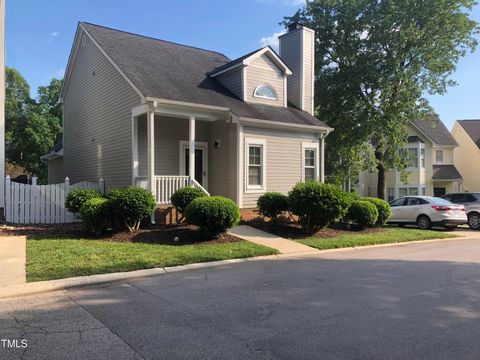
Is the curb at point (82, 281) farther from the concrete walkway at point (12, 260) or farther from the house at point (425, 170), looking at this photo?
the house at point (425, 170)

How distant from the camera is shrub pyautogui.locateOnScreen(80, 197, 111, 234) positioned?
1105 cm

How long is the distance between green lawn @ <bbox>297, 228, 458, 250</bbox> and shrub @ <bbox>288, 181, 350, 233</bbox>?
70cm

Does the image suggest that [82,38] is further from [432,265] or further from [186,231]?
[432,265]

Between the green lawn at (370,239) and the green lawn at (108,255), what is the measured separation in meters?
2.04

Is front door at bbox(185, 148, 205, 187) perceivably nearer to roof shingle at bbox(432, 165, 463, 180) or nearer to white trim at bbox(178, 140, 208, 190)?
white trim at bbox(178, 140, 208, 190)

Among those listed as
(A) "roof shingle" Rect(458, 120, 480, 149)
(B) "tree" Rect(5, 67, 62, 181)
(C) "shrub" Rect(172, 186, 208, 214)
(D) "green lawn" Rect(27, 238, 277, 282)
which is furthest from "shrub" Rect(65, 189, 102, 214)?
(A) "roof shingle" Rect(458, 120, 480, 149)

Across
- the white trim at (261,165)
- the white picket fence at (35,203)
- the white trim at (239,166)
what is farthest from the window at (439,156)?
the white picket fence at (35,203)

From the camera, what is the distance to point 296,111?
720 inches

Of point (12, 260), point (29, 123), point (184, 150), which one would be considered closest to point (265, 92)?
point (184, 150)

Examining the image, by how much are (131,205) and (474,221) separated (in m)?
15.5

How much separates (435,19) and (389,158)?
807 cm

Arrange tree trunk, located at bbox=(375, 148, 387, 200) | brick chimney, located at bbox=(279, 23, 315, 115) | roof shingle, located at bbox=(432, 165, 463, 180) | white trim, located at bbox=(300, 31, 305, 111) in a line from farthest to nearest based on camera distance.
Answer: roof shingle, located at bbox=(432, 165, 463, 180) → tree trunk, located at bbox=(375, 148, 387, 200) → brick chimney, located at bbox=(279, 23, 315, 115) → white trim, located at bbox=(300, 31, 305, 111)

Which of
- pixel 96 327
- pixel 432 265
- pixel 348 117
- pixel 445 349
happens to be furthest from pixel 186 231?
pixel 348 117

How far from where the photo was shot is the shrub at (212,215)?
430 inches
